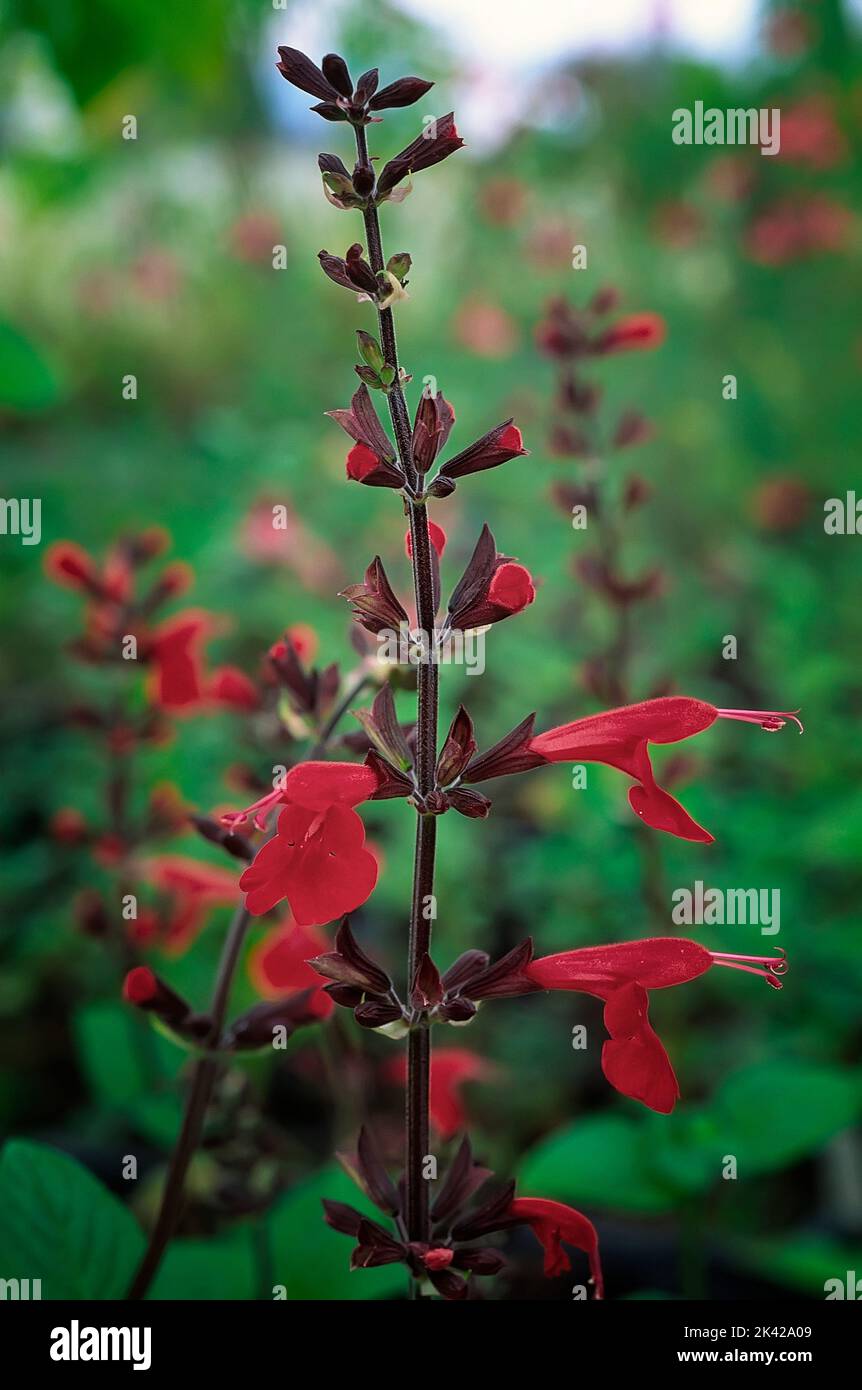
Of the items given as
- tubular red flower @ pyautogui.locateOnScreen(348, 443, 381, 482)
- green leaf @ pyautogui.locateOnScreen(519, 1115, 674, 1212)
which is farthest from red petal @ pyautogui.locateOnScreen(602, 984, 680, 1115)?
green leaf @ pyautogui.locateOnScreen(519, 1115, 674, 1212)

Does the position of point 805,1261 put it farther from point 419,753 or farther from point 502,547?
point 502,547

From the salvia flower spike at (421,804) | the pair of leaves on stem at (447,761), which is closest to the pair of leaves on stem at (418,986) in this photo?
the salvia flower spike at (421,804)

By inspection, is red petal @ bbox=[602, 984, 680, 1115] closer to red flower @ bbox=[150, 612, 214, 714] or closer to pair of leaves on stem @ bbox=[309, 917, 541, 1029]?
pair of leaves on stem @ bbox=[309, 917, 541, 1029]

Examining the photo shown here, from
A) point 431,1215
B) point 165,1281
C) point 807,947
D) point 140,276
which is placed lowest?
point 165,1281

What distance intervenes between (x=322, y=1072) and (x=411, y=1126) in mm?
945

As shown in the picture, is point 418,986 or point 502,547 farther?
point 502,547

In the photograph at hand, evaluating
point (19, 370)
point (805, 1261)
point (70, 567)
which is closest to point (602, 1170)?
point (805, 1261)

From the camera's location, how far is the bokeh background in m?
1.33

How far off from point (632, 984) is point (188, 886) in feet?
1.88

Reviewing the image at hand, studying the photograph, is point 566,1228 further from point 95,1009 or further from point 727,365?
point 727,365

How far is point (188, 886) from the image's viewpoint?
1182mm

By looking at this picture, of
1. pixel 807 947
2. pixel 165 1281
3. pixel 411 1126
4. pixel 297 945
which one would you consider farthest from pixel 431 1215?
pixel 807 947

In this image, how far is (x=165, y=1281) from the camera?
110cm

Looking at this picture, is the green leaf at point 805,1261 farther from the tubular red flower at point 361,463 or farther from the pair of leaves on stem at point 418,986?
the tubular red flower at point 361,463
